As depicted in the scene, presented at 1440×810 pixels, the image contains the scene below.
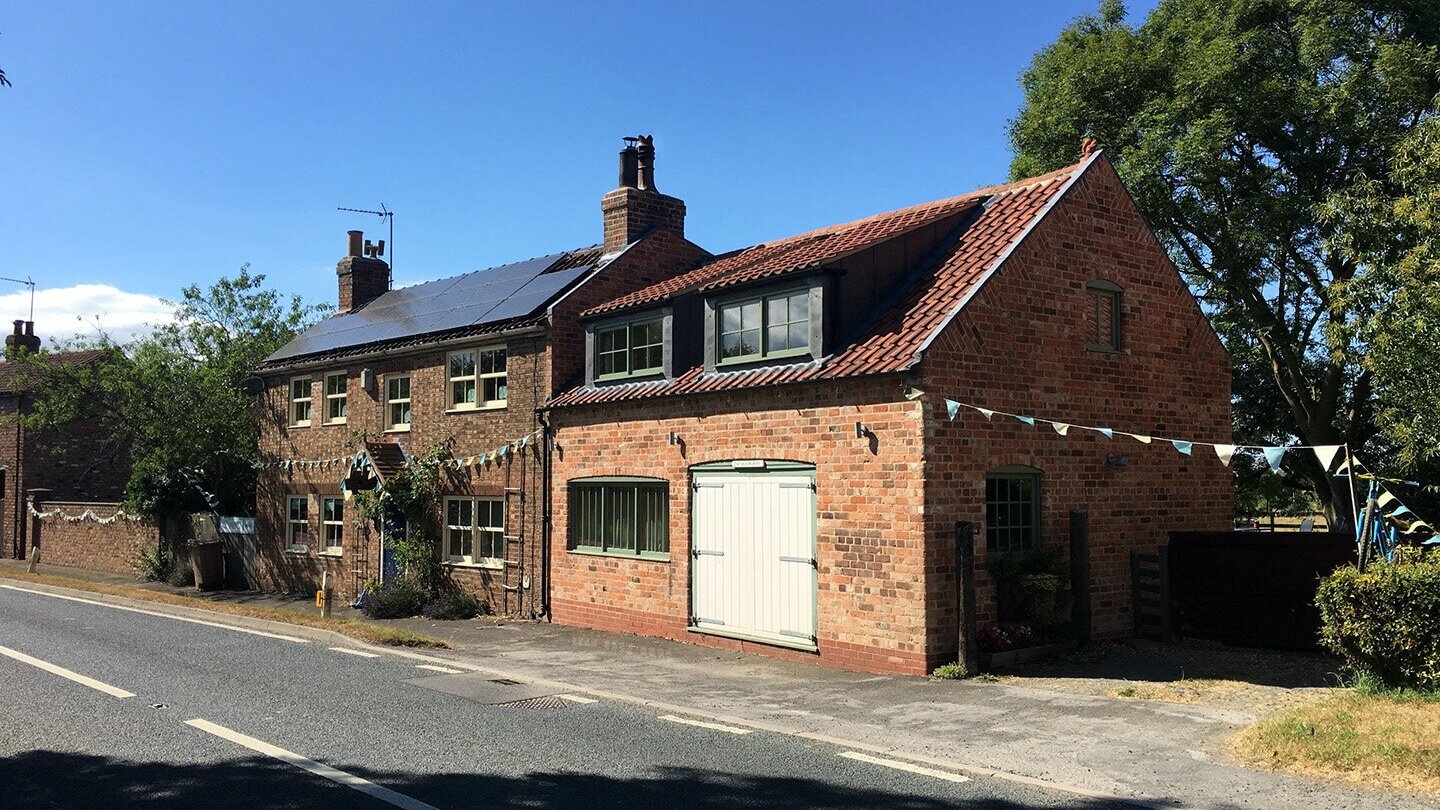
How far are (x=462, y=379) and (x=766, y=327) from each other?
26.2 ft

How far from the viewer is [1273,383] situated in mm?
26484

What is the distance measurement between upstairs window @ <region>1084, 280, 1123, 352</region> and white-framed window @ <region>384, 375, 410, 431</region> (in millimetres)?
13470

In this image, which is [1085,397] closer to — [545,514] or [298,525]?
[545,514]

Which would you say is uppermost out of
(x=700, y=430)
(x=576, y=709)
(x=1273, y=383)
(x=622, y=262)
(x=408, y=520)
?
(x=622, y=262)

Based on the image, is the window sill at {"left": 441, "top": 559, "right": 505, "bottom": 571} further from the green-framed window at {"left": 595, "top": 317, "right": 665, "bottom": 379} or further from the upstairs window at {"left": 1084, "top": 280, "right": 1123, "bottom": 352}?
the upstairs window at {"left": 1084, "top": 280, "right": 1123, "bottom": 352}

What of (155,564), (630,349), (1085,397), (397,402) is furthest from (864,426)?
(155,564)

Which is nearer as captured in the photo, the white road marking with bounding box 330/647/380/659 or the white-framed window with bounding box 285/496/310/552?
the white road marking with bounding box 330/647/380/659

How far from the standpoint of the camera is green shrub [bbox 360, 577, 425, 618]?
1991 centimetres

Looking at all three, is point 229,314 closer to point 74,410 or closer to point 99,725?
point 74,410

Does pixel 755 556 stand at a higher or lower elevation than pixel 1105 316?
lower

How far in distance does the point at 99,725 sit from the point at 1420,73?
959 inches

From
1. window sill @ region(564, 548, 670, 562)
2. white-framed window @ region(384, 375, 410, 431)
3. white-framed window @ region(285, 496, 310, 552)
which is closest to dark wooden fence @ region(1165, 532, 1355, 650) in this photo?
window sill @ region(564, 548, 670, 562)

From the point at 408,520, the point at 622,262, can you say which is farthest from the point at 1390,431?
the point at 408,520

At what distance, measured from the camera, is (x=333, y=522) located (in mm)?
23578
